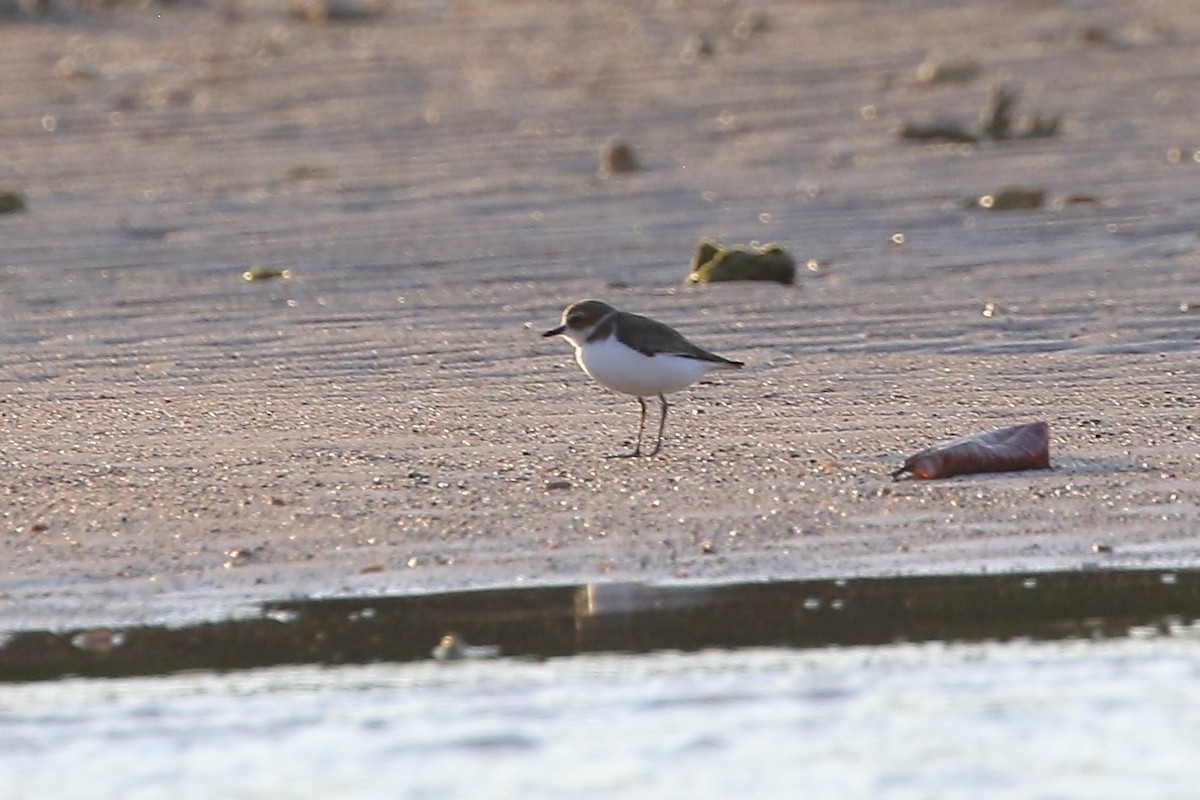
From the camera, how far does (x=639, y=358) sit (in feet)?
25.1

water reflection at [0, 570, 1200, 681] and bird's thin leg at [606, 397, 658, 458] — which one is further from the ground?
bird's thin leg at [606, 397, 658, 458]

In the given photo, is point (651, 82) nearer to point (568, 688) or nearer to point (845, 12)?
point (845, 12)

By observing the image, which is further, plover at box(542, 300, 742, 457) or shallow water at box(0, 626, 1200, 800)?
plover at box(542, 300, 742, 457)

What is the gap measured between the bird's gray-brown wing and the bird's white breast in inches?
0.7

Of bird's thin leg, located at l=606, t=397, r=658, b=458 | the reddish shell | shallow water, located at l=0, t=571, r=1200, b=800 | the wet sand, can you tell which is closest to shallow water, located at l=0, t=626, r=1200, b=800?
shallow water, located at l=0, t=571, r=1200, b=800

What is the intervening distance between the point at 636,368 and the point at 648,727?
7.79 feet

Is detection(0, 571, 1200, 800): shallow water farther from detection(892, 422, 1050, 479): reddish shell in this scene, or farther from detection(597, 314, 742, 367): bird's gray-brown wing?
detection(597, 314, 742, 367): bird's gray-brown wing

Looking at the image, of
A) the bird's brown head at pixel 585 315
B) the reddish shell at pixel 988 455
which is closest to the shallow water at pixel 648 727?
the reddish shell at pixel 988 455

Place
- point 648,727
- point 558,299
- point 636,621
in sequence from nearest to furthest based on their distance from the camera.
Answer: point 648,727 → point 636,621 → point 558,299

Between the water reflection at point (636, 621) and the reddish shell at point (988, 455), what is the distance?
0.91 metres

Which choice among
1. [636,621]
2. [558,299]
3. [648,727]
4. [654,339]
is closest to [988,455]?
[654,339]

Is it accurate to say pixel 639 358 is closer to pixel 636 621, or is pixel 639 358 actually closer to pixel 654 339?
pixel 654 339

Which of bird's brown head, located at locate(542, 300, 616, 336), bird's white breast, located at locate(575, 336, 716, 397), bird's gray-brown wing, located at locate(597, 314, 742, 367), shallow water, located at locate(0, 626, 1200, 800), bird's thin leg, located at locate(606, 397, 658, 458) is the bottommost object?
shallow water, located at locate(0, 626, 1200, 800)

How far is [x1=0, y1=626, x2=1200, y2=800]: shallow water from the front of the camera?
5164 millimetres
